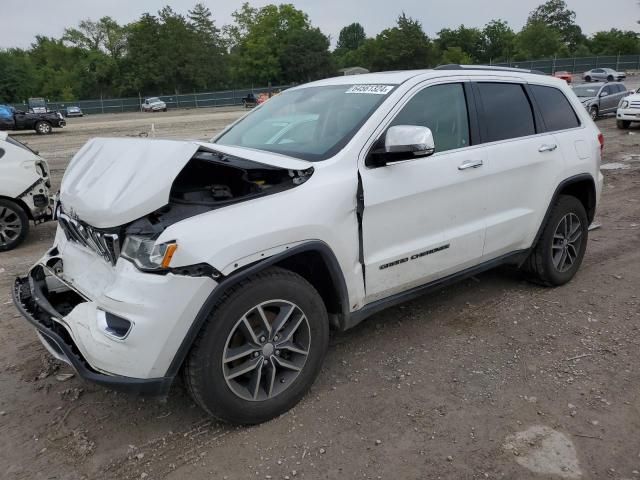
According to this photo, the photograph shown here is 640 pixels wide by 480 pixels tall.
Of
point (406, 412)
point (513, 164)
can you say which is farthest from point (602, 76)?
point (406, 412)

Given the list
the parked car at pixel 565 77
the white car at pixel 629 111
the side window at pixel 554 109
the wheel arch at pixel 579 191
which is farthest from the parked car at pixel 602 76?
the side window at pixel 554 109

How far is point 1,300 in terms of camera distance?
5121 millimetres

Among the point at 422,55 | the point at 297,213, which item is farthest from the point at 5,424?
the point at 422,55

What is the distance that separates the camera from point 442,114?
379cm

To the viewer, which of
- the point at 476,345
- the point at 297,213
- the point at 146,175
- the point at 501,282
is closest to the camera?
the point at 146,175

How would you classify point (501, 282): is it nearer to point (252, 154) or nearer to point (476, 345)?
point (476, 345)

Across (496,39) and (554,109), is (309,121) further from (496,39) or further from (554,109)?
(496,39)

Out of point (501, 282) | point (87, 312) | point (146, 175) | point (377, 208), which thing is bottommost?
point (501, 282)

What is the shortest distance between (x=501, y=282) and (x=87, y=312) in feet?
12.1

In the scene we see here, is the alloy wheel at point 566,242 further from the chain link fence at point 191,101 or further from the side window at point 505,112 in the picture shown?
the chain link fence at point 191,101

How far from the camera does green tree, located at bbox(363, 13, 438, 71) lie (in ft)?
253

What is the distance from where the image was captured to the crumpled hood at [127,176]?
2.67 meters

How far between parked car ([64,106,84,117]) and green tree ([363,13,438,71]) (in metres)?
40.4

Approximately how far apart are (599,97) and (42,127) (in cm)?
2553
